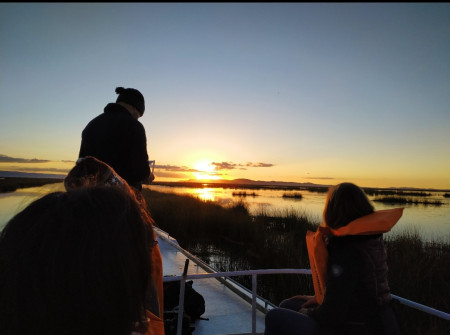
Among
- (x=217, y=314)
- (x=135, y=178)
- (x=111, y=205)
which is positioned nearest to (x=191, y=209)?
(x=217, y=314)

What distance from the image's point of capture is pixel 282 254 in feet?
25.4

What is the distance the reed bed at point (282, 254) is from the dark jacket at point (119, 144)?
2239mm

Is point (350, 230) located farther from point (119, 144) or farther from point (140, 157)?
point (119, 144)

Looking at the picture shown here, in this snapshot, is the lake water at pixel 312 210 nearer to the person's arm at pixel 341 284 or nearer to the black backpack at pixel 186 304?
the person's arm at pixel 341 284

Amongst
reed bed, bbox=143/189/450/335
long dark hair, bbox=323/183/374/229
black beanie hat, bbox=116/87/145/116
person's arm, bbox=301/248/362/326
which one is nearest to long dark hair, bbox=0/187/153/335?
person's arm, bbox=301/248/362/326

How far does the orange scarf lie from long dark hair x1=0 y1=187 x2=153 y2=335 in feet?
4.57

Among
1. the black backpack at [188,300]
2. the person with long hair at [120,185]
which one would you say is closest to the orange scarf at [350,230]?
the person with long hair at [120,185]

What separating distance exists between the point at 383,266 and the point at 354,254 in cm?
23

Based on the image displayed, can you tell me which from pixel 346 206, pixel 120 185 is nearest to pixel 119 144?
pixel 120 185

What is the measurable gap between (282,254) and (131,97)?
621cm

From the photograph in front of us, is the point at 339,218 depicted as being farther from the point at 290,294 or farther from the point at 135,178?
the point at 290,294

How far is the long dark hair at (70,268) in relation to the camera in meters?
0.61

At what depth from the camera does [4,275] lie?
0.62 m

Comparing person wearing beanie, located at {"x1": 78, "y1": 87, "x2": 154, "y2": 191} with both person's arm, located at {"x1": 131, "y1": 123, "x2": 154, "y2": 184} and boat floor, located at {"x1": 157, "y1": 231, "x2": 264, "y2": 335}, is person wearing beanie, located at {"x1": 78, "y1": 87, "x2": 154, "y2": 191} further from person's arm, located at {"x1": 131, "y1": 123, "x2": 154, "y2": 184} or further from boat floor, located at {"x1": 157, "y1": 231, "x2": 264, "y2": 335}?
boat floor, located at {"x1": 157, "y1": 231, "x2": 264, "y2": 335}
